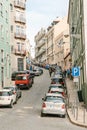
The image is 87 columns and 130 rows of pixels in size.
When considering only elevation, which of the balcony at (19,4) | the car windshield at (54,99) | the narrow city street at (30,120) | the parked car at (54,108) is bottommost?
the narrow city street at (30,120)

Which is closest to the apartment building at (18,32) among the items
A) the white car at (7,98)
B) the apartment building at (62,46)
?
the apartment building at (62,46)

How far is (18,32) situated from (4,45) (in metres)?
19.4

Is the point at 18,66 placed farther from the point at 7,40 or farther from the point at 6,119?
the point at 6,119

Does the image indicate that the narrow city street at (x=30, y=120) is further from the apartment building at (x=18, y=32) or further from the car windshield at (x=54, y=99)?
the apartment building at (x=18, y=32)

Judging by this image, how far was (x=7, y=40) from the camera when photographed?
56.6 meters

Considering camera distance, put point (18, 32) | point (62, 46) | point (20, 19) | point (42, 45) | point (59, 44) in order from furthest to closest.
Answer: point (42, 45) < point (59, 44) < point (62, 46) < point (20, 19) < point (18, 32)

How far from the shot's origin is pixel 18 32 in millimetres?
73062

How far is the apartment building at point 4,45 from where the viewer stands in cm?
5203

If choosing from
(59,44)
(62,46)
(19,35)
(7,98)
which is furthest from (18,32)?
(7,98)

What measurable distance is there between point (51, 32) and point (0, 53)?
6033 cm

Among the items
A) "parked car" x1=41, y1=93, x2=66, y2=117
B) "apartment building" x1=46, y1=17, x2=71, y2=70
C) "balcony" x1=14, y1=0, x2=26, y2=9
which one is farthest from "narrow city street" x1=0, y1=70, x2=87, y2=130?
"apartment building" x1=46, y1=17, x2=71, y2=70

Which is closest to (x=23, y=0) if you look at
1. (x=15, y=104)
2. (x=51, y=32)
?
(x=51, y=32)

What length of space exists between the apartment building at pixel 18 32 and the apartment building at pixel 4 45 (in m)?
14.0

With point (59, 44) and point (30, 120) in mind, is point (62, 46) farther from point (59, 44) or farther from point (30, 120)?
point (30, 120)
